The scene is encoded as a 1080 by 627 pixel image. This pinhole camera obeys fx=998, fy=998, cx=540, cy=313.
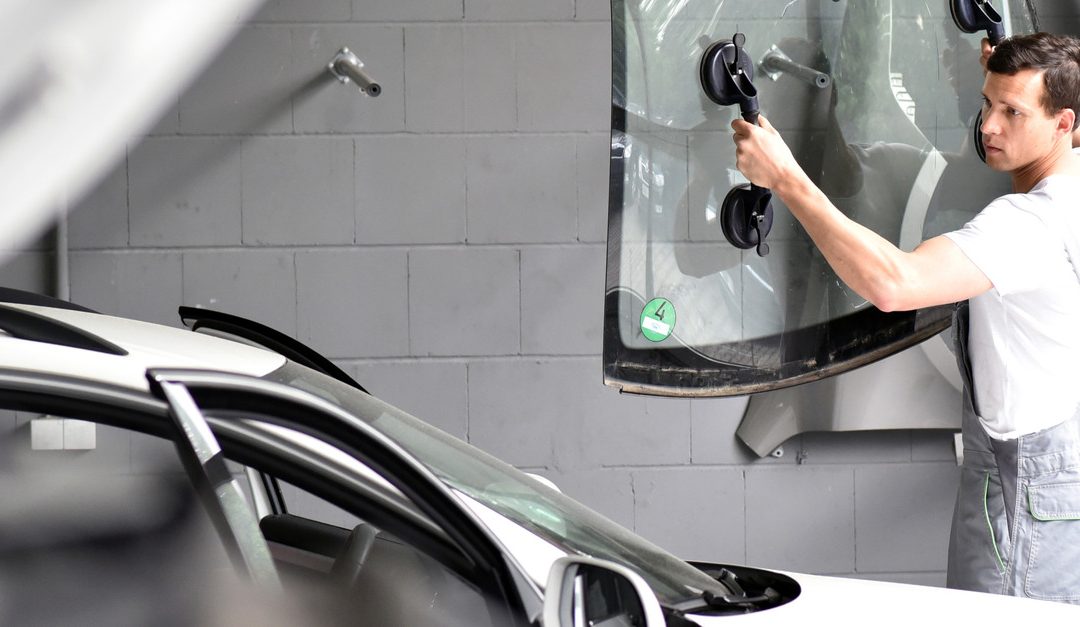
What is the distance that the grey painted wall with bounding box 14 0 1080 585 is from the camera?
314cm

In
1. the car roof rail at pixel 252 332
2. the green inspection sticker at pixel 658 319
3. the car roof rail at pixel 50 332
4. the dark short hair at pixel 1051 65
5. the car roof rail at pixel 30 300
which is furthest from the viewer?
the green inspection sticker at pixel 658 319

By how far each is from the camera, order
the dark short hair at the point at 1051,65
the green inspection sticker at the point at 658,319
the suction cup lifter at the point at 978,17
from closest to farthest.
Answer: the dark short hair at the point at 1051,65, the green inspection sticker at the point at 658,319, the suction cup lifter at the point at 978,17

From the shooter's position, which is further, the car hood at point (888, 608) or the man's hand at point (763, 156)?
the man's hand at point (763, 156)

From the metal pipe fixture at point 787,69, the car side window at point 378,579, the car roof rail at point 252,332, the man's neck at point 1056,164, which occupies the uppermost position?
the metal pipe fixture at point 787,69

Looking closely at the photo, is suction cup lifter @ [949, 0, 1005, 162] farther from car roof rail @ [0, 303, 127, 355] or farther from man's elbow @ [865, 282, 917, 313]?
car roof rail @ [0, 303, 127, 355]

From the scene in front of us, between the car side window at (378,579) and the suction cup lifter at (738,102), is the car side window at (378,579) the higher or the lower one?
the lower one

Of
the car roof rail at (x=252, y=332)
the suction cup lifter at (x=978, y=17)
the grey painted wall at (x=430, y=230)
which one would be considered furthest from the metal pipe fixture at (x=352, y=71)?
the suction cup lifter at (x=978, y=17)

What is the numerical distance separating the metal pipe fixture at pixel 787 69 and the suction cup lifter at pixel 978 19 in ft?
1.17

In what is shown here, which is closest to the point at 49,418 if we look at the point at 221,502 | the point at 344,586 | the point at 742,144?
the point at 221,502

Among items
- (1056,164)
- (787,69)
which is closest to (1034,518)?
(1056,164)

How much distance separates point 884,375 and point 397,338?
160 centimetres

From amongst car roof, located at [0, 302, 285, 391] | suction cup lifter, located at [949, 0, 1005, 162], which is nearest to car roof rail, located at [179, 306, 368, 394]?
car roof, located at [0, 302, 285, 391]

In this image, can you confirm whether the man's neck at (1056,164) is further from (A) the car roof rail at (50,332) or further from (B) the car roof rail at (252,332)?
(A) the car roof rail at (50,332)

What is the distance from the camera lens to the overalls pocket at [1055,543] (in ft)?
6.01
